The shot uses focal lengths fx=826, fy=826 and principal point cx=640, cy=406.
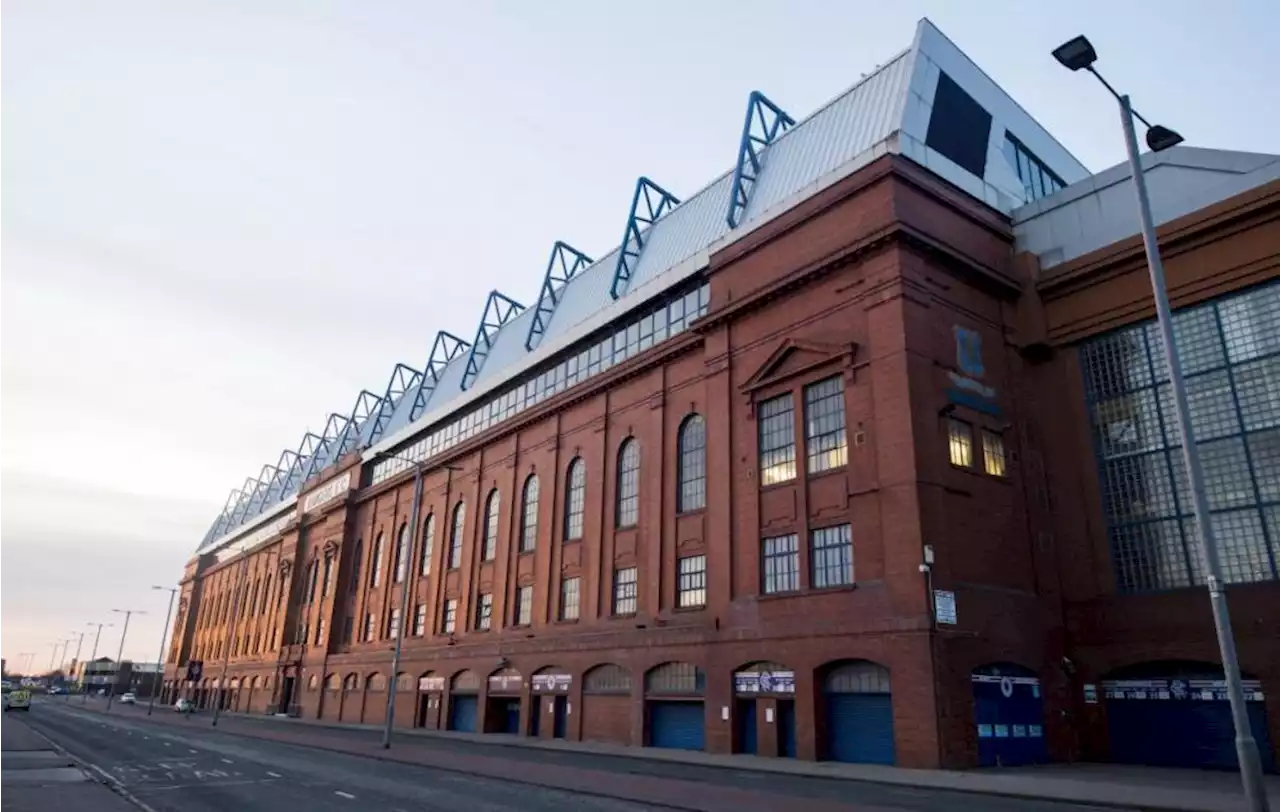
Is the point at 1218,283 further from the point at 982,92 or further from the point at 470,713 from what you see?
the point at 470,713

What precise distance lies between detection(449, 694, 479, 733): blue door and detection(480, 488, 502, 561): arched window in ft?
26.5

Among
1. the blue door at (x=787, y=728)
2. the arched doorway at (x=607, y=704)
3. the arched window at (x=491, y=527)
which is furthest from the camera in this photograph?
the arched window at (x=491, y=527)

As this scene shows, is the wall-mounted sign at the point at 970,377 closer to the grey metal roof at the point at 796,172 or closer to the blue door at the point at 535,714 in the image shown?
the grey metal roof at the point at 796,172

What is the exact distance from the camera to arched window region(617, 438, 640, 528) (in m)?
39.2

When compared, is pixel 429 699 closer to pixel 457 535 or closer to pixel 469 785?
pixel 457 535

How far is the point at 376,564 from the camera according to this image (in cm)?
6488

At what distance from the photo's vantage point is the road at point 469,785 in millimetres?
16578

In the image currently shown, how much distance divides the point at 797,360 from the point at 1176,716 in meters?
16.6

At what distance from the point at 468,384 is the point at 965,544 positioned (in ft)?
145

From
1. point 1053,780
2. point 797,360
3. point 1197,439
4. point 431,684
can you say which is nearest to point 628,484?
point 797,360

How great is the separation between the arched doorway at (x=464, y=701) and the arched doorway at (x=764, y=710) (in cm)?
2096

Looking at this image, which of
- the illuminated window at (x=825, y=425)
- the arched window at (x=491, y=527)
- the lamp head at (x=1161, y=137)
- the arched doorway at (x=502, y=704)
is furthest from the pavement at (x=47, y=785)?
the lamp head at (x=1161, y=137)

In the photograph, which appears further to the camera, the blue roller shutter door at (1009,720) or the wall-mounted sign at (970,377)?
the wall-mounted sign at (970,377)

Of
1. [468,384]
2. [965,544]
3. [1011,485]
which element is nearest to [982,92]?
[1011,485]
